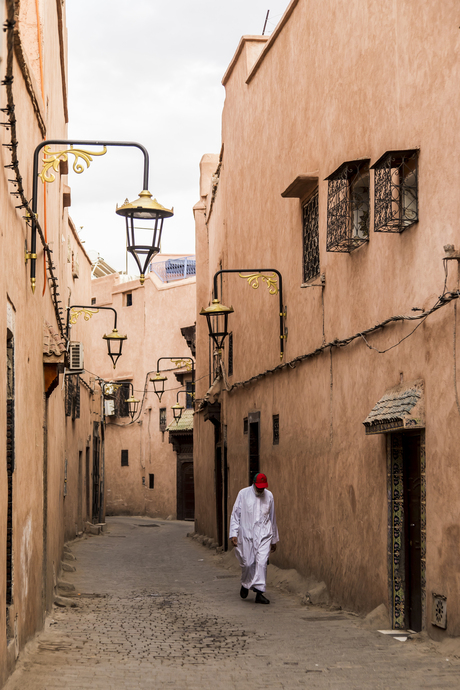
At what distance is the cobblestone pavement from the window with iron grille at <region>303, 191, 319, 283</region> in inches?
155

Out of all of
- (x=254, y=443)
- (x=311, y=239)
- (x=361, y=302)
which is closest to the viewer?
(x=361, y=302)

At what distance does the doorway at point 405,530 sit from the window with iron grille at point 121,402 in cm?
2996

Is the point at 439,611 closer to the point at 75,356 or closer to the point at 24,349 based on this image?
the point at 24,349

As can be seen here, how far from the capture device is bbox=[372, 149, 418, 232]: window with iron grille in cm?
730

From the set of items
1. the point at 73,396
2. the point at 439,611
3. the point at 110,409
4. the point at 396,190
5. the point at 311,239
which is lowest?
the point at 439,611

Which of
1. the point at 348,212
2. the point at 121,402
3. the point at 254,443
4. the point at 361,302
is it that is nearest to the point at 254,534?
the point at 361,302

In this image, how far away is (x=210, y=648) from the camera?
7.18 meters

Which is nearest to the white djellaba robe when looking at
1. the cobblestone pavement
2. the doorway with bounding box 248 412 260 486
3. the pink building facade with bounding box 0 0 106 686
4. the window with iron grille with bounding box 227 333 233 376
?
the cobblestone pavement

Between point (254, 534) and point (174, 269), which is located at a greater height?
point (174, 269)

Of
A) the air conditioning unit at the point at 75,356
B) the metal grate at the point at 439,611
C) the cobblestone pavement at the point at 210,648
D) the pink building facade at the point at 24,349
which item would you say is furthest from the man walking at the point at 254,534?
the air conditioning unit at the point at 75,356

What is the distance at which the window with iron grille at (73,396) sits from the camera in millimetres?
17859

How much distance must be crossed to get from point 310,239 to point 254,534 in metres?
3.64

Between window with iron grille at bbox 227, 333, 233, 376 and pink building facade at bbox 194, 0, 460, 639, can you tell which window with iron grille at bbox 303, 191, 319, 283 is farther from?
window with iron grille at bbox 227, 333, 233, 376

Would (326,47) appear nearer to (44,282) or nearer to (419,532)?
(44,282)
